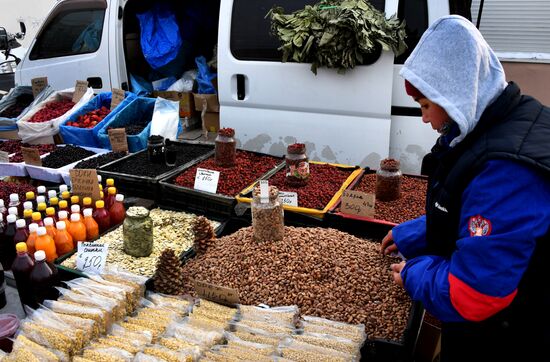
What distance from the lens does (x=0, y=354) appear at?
1684 millimetres

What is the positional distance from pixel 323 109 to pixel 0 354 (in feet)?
9.15

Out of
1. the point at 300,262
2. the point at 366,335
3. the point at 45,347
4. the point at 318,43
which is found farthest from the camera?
the point at 318,43

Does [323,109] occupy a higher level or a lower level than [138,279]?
higher

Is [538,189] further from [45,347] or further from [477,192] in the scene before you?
[45,347]

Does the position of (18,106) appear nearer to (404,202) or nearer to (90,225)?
(90,225)

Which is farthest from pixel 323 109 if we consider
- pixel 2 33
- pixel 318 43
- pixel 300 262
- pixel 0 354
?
pixel 2 33

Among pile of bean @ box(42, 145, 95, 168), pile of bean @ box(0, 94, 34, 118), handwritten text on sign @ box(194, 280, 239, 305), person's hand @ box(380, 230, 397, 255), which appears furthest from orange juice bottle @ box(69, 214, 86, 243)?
pile of bean @ box(0, 94, 34, 118)

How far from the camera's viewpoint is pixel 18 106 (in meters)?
5.21

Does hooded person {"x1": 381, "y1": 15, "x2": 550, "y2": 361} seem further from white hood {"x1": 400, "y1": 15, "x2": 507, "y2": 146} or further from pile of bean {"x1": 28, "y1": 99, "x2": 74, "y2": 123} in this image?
pile of bean {"x1": 28, "y1": 99, "x2": 74, "y2": 123}

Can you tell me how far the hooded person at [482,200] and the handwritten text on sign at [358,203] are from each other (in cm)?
95

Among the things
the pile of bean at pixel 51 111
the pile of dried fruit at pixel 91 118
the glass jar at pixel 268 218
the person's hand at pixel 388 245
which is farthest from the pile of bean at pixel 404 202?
the pile of bean at pixel 51 111

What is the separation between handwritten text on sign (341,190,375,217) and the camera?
8.50 ft

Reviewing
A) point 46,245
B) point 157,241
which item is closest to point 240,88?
point 157,241

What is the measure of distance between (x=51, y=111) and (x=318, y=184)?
3050 millimetres
